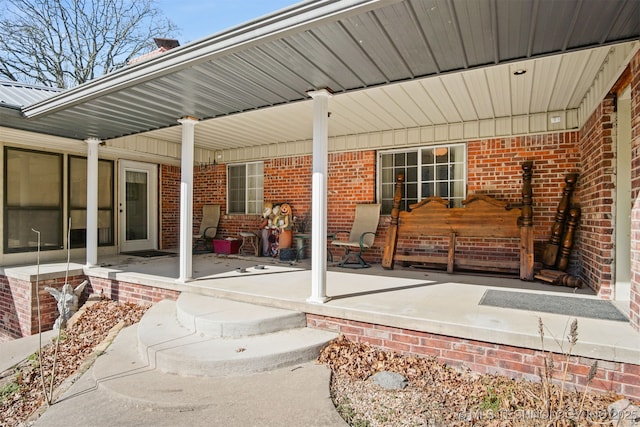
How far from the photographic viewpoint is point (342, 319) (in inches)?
133

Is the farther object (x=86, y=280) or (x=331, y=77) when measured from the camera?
(x=86, y=280)

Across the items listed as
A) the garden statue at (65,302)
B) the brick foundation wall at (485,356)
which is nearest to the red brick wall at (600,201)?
the brick foundation wall at (485,356)

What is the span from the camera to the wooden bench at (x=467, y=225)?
5.05m

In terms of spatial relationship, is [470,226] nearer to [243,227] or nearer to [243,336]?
[243,336]

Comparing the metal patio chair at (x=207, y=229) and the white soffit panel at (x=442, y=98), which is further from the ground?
the white soffit panel at (x=442, y=98)

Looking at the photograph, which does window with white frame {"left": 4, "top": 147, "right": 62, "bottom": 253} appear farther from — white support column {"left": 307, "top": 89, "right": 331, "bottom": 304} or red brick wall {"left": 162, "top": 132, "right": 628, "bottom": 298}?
white support column {"left": 307, "top": 89, "right": 331, "bottom": 304}

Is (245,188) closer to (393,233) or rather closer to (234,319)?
(393,233)

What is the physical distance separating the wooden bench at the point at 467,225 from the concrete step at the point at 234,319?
8.92 feet

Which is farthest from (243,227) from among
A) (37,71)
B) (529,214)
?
(37,71)

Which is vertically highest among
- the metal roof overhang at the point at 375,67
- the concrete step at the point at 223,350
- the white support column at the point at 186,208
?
the metal roof overhang at the point at 375,67

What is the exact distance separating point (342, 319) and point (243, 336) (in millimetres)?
929

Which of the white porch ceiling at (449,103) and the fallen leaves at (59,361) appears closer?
the fallen leaves at (59,361)

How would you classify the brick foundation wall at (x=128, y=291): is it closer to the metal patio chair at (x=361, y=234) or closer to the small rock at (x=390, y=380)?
the metal patio chair at (x=361, y=234)

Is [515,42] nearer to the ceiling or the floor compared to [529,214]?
nearer to the ceiling
